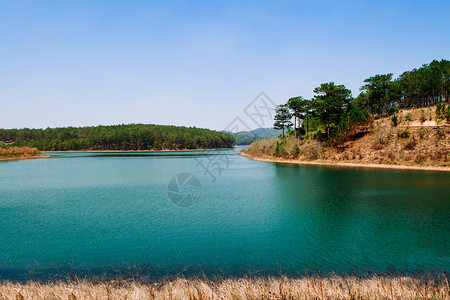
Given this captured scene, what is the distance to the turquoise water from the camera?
796 cm

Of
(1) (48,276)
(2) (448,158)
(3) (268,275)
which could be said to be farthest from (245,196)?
(2) (448,158)

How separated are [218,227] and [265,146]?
144ft

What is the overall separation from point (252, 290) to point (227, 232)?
4995mm

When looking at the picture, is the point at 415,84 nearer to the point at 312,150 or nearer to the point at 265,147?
the point at 312,150

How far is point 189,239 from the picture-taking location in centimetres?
1003

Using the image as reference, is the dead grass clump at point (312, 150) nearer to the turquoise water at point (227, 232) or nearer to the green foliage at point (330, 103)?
the green foliage at point (330, 103)

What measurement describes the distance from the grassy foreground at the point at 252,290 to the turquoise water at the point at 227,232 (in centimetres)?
126

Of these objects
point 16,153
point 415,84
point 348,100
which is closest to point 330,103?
point 348,100

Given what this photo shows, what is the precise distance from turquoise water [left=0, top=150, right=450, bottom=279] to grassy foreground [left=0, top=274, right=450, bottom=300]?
1261mm

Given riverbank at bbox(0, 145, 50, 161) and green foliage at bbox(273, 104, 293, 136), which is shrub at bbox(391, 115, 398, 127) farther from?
riverbank at bbox(0, 145, 50, 161)

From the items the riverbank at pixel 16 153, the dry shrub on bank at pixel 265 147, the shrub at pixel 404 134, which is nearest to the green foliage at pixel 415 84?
the shrub at pixel 404 134

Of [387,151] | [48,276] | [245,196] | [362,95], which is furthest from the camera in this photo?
[362,95]

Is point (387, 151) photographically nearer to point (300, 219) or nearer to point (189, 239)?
point (300, 219)

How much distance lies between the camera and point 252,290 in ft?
19.0
